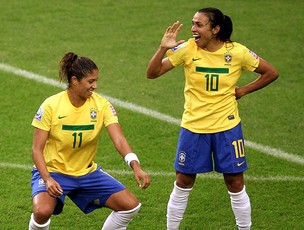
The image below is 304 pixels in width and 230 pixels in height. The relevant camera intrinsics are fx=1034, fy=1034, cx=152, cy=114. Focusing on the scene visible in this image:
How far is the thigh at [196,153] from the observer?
965 centimetres

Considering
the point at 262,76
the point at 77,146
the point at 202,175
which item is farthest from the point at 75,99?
the point at 202,175

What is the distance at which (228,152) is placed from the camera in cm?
961

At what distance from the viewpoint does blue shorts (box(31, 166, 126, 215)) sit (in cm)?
906

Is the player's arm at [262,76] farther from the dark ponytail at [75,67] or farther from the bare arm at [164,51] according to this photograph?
the dark ponytail at [75,67]

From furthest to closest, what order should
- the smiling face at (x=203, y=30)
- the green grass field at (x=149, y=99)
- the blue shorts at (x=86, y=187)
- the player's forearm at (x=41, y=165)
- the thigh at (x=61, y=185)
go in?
the green grass field at (x=149, y=99) → the smiling face at (x=203, y=30) → the blue shorts at (x=86, y=187) → the thigh at (x=61, y=185) → the player's forearm at (x=41, y=165)

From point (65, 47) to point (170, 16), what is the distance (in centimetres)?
236

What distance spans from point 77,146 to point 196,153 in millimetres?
1219

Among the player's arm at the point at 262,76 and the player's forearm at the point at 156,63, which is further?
the player's arm at the point at 262,76

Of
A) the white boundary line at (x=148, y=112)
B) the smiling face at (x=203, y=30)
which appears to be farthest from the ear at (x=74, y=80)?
the white boundary line at (x=148, y=112)

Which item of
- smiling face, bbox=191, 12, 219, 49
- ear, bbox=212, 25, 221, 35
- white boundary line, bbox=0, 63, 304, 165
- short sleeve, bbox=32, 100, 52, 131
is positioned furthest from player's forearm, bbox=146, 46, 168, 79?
white boundary line, bbox=0, 63, 304, 165

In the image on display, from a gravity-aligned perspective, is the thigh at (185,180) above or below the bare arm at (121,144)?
below

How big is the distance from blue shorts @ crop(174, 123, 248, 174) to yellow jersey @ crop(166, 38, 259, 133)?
0.23 ft

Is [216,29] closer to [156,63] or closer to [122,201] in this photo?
[156,63]

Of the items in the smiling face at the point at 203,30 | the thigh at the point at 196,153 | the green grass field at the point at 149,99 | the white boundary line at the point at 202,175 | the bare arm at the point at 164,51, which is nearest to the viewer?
the bare arm at the point at 164,51
